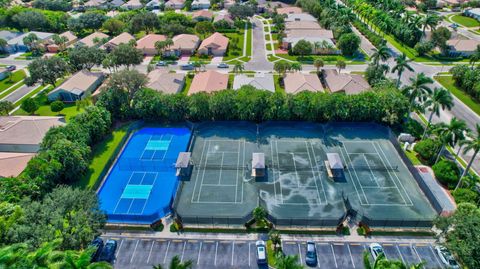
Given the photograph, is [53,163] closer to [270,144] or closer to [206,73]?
[270,144]

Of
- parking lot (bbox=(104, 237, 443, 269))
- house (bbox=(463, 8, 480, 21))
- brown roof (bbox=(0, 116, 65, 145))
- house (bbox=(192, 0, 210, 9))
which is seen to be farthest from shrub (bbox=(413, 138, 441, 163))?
house (bbox=(192, 0, 210, 9))

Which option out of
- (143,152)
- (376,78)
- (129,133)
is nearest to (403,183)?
(376,78)

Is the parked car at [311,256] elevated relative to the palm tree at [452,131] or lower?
lower

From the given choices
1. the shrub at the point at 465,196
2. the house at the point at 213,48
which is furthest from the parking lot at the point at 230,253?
the house at the point at 213,48

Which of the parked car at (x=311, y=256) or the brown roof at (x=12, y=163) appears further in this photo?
the brown roof at (x=12, y=163)

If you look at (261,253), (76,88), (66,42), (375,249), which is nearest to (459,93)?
(375,249)

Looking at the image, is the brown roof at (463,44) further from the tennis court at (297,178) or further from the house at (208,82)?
the house at (208,82)

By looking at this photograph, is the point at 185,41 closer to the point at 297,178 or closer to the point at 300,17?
the point at 300,17
